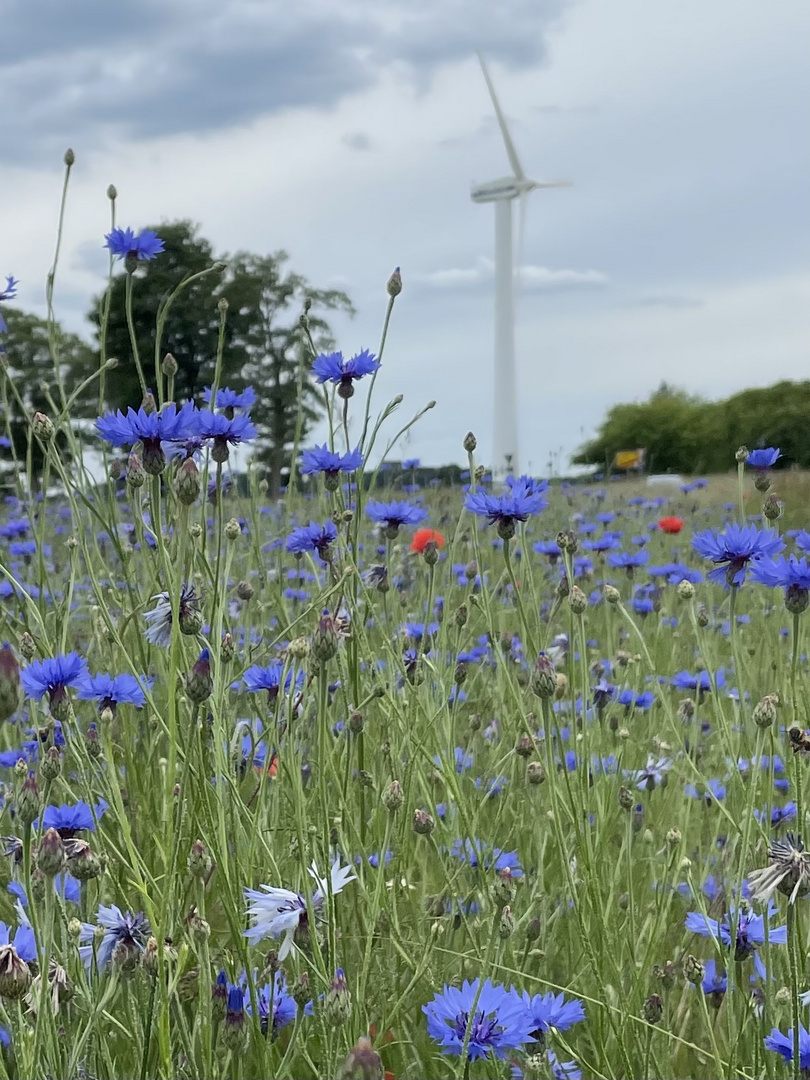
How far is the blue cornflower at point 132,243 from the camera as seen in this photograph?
5.89ft

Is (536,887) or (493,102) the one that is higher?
(493,102)

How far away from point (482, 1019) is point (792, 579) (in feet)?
1.68

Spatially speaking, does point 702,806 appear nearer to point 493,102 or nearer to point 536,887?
point 536,887

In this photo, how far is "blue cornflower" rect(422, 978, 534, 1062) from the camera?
0.95 meters

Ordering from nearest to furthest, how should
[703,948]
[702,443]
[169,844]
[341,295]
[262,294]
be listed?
A: [169,844] → [703,948] → [262,294] → [341,295] → [702,443]

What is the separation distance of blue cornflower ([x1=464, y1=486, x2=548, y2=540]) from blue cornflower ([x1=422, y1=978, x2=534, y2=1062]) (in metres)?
0.52

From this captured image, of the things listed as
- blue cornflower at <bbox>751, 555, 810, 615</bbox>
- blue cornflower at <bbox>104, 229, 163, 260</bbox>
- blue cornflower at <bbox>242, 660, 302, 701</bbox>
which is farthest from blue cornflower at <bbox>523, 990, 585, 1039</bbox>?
blue cornflower at <bbox>104, 229, 163, 260</bbox>

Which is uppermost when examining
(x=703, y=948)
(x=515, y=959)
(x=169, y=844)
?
(x=169, y=844)

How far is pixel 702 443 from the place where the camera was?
27516 mm

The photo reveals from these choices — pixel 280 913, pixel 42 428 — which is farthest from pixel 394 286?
pixel 280 913

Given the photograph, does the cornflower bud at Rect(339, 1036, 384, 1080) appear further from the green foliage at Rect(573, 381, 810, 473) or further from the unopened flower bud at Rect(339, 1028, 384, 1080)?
the green foliage at Rect(573, 381, 810, 473)

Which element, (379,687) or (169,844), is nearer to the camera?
(169,844)

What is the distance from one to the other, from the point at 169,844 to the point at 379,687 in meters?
0.47

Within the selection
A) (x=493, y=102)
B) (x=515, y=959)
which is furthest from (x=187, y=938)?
(x=493, y=102)
